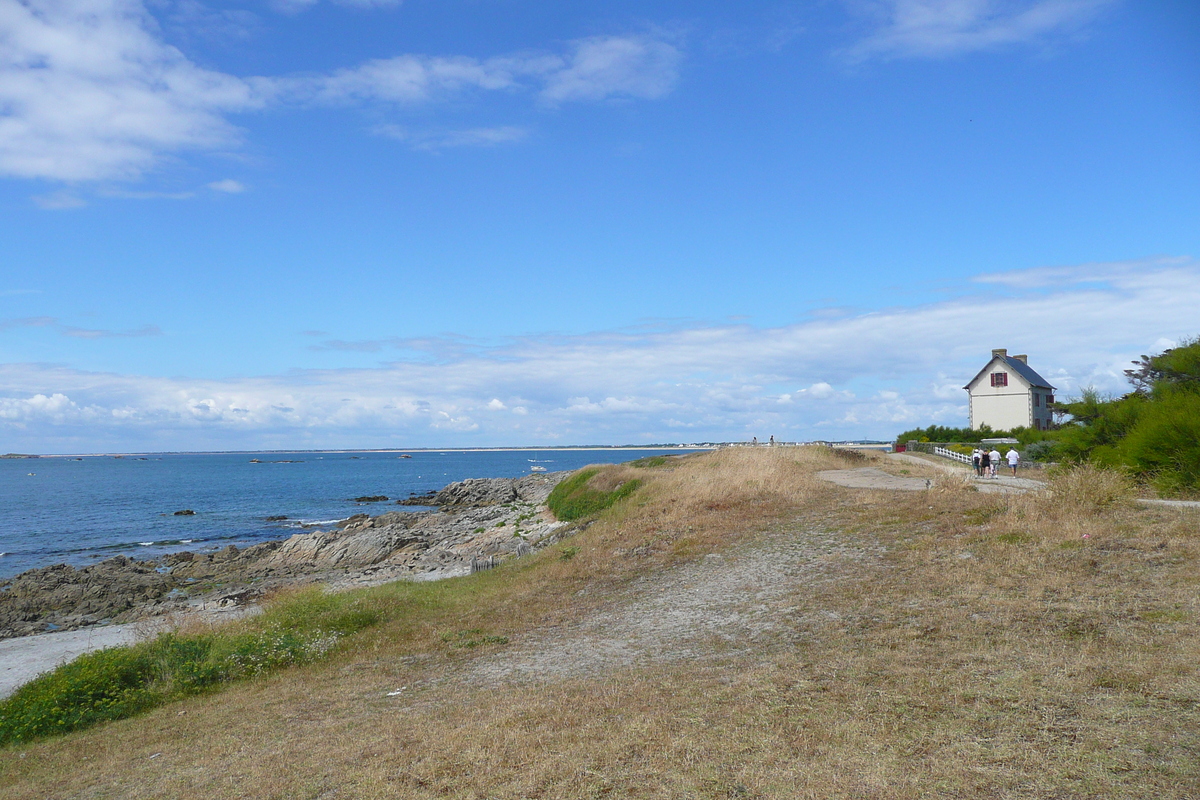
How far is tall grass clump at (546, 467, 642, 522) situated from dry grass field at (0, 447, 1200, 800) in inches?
499

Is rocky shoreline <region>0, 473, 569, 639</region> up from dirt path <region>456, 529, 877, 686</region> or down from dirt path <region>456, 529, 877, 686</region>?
down

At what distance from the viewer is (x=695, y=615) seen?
1199 centimetres

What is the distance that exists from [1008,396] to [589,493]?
3674cm

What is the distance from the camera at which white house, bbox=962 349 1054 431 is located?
52219 millimetres

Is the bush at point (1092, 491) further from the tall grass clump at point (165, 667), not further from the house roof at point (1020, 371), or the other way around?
the house roof at point (1020, 371)

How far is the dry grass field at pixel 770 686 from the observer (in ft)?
19.1

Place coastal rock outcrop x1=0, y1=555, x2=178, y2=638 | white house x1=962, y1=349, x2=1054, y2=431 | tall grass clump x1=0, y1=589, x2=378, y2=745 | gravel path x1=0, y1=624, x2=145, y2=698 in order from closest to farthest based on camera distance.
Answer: tall grass clump x1=0, y1=589, x2=378, y2=745 → gravel path x1=0, y1=624, x2=145, y2=698 → coastal rock outcrop x1=0, y1=555, x2=178, y2=638 → white house x1=962, y1=349, x2=1054, y2=431

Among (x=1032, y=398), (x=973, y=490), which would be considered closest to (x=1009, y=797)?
(x=973, y=490)

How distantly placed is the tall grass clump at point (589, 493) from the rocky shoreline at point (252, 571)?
105 centimetres

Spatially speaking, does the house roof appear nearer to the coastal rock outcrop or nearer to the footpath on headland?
the footpath on headland

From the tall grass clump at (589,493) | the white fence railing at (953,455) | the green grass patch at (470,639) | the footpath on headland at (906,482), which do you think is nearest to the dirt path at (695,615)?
the green grass patch at (470,639)

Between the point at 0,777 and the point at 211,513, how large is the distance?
5703cm

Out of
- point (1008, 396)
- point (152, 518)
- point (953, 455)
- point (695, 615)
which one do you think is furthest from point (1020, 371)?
point (152, 518)

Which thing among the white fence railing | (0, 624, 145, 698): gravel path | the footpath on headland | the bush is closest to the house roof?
the white fence railing
